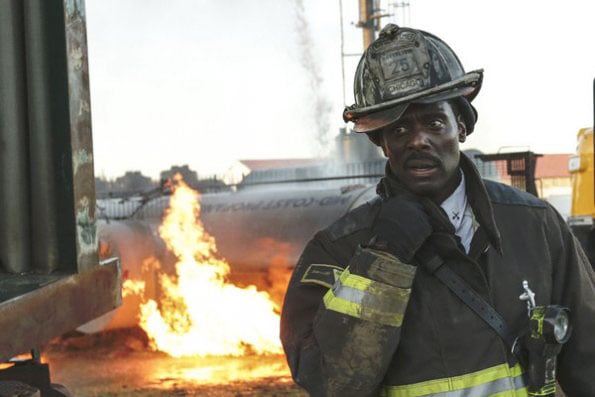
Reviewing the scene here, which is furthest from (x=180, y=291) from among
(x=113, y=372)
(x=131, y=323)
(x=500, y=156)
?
(x=500, y=156)

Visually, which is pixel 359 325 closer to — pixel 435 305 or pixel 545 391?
pixel 435 305

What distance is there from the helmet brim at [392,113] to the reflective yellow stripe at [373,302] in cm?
53

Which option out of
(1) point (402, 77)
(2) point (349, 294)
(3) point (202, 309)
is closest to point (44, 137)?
(2) point (349, 294)

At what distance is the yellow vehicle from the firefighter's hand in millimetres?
7409

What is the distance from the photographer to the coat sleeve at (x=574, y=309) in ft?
6.91

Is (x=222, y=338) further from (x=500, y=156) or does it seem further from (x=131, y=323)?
(x=500, y=156)

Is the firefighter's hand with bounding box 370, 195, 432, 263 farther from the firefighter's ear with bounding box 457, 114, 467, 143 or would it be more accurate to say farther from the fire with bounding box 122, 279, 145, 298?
the fire with bounding box 122, 279, 145, 298

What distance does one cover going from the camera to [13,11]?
204cm

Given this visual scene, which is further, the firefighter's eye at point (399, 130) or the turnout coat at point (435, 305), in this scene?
the firefighter's eye at point (399, 130)

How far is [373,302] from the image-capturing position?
187 centimetres

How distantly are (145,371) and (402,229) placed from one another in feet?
28.1

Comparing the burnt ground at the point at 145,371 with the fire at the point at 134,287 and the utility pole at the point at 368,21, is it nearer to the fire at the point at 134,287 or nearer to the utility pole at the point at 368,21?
the fire at the point at 134,287

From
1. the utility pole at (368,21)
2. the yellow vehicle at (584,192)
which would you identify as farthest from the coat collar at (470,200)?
the utility pole at (368,21)

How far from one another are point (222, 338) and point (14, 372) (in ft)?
29.8
